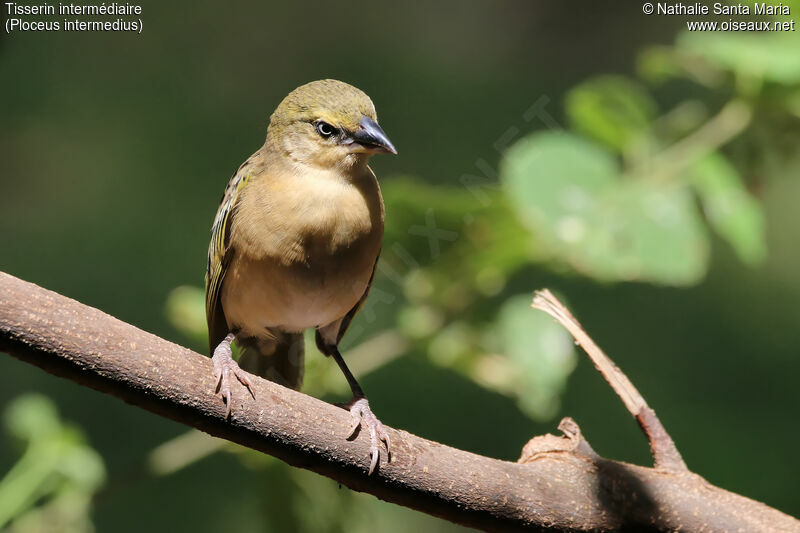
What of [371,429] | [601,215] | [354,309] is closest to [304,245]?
[354,309]

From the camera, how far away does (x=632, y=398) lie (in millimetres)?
2844

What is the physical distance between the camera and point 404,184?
3.51m

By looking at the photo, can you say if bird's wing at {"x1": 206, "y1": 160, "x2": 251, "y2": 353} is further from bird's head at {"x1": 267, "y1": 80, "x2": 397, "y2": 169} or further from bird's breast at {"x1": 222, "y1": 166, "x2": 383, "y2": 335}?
bird's head at {"x1": 267, "y1": 80, "x2": 397, "y2": 169}

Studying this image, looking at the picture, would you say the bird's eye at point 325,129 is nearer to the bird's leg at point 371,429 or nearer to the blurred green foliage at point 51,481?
the bird's leg at point 371,429

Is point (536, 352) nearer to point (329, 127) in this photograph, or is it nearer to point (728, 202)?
point (728, 202)

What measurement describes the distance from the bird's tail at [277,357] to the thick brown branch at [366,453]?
1.20m

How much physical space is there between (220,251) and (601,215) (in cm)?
133

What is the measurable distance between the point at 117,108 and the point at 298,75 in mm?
1403

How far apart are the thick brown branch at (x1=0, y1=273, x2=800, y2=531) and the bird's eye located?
1.05m

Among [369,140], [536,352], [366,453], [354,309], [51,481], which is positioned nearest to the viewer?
[366,453]

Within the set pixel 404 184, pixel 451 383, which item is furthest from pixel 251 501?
pixel 404 184

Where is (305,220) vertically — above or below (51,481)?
above

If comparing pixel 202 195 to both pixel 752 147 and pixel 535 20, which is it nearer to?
pixel 535 20

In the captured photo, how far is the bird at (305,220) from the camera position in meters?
3.15
